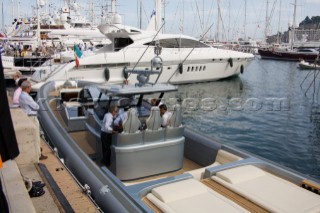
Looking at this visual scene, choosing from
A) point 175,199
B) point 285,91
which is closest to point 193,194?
point 175,199

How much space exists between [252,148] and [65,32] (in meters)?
42.0

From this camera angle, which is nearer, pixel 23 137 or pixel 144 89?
pixel 23 137

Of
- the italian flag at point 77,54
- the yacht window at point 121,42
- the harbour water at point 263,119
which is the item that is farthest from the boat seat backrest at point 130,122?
the yacht window at point 121,42

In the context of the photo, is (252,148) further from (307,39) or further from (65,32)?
(307,39)

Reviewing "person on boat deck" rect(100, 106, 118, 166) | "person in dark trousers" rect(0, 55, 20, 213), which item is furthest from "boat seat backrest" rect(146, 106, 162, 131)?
"person in dark trousers" rect(0, 55, 20, 213)

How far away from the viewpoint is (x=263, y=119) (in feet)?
55.9

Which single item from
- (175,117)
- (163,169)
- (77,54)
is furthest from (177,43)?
(163,169)

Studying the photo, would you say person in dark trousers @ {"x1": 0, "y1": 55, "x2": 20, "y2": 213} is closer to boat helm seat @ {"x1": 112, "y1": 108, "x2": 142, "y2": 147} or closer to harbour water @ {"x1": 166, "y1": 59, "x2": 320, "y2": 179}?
boat helm seat @ {"x1": 112, "y1": 108, "x2": 142, "y2": 147}

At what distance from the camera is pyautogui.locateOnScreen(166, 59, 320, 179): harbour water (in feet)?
40.5

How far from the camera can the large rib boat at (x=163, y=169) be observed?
4812 mm

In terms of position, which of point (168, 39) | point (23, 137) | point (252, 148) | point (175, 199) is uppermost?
point (168, 39)

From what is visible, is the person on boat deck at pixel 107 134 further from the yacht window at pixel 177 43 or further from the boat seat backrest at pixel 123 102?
the yacht window at pixel 177 43

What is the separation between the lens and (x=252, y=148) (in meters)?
12.8

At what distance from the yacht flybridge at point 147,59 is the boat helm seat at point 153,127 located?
14.4 meters
